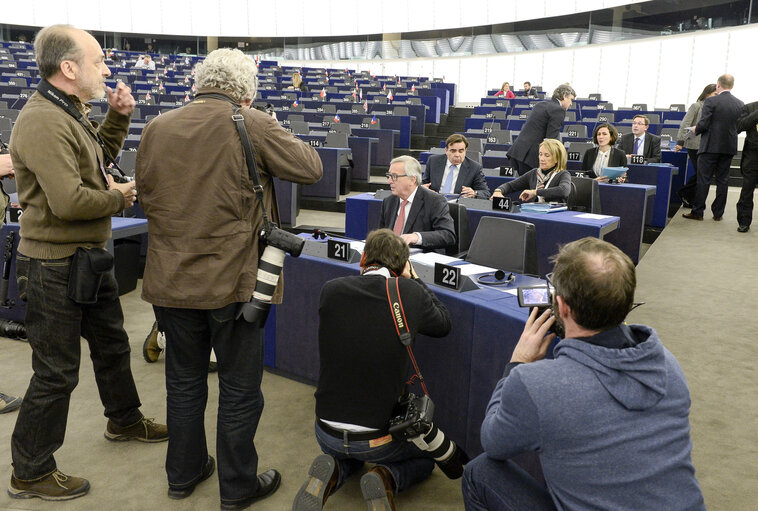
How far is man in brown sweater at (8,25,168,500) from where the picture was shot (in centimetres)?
199

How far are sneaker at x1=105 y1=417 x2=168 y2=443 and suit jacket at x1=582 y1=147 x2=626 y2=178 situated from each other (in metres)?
4.39

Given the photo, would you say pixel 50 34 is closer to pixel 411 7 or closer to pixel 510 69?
pixel 510 69

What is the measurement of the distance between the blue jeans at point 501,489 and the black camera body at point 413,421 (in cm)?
33

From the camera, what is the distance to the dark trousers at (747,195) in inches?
242

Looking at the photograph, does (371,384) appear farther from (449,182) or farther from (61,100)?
(449,182)

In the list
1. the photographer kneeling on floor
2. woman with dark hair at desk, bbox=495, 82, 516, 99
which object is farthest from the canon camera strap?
woman with dark hair at desk, bbox=495, 82, 516, 99

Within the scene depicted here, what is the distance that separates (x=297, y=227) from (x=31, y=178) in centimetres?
455

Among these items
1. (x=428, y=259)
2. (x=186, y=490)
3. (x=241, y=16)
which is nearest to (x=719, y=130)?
(x=428, y=259)

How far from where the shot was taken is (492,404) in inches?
62.4

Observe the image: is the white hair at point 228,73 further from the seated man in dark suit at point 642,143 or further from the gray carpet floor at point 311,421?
the seated man in dark suit at point 642,143

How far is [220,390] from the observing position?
215 centimetres

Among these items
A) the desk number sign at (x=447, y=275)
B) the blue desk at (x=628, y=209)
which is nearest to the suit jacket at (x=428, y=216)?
the desk number sign at (x=447, y=275)

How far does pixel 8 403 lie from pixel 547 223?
10.7ft

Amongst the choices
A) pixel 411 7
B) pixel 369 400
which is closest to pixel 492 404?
pixel 369 400
